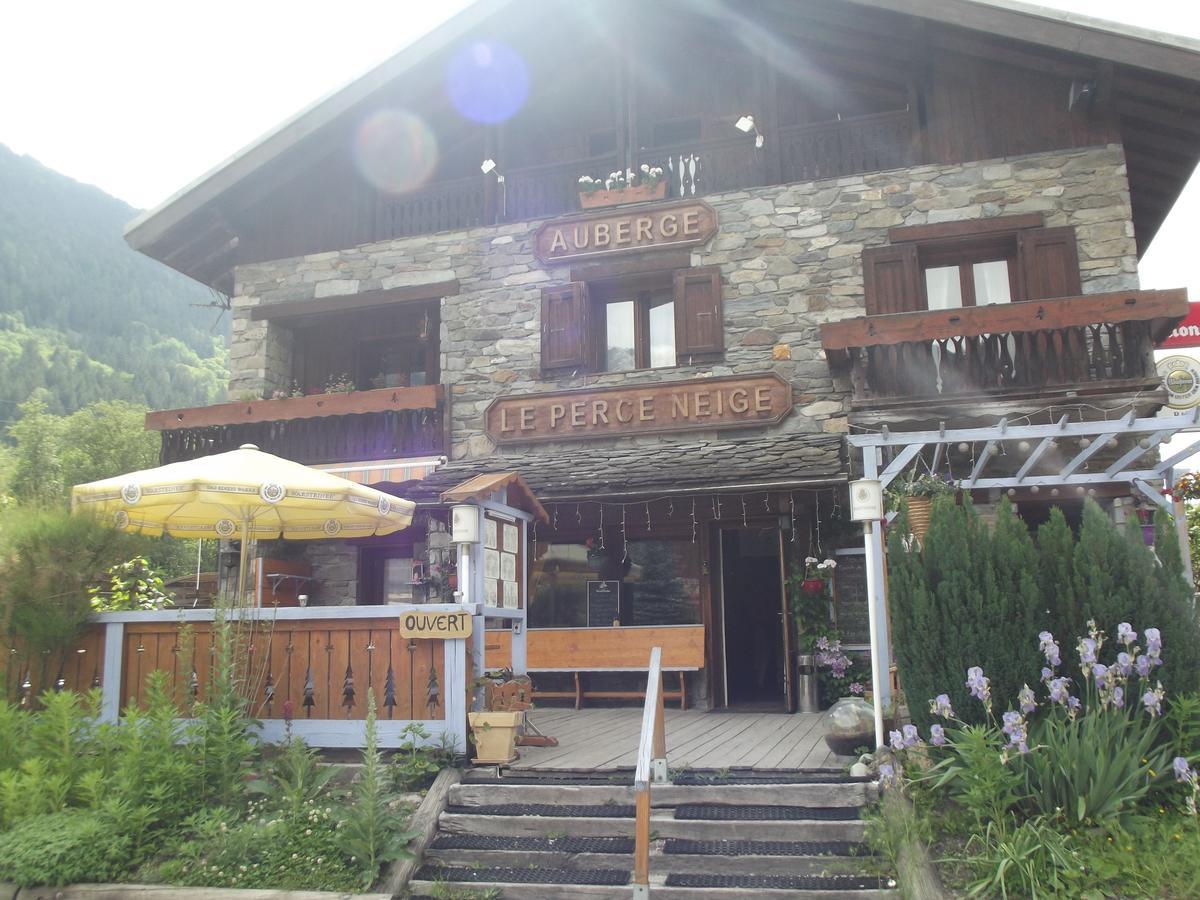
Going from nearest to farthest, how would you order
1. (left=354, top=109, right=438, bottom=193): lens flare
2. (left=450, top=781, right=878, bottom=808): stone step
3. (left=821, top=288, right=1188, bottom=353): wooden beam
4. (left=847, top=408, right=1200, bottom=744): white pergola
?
(left=450, top=781, right=878, bottom=808): stone step
(left=847, top=408, right=1200, bottom=744): white pergola
(left=821, top=288, right=1188, bottom=353): wooden beam
(left=354, top=109, right=438, bottom=193): lens flare

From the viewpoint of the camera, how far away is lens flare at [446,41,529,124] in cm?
1354

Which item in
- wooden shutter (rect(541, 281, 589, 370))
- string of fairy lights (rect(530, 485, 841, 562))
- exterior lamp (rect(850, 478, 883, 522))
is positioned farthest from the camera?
wooden shutter (rect(541, 281, 589, 370))

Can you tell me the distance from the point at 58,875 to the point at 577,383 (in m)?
7.74

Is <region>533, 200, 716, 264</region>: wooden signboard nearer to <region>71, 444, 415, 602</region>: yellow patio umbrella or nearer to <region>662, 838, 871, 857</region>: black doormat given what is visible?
<region>71, 444, 415, 602</region>: yellow patio umbrella

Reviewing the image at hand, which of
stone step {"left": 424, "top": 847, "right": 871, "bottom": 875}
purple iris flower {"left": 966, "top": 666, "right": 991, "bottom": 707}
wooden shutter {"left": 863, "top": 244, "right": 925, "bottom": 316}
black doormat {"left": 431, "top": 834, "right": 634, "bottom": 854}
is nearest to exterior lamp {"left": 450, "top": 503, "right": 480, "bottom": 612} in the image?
black doormat {"left": 431, "top": 834, "right": 634, "bottom": 854}

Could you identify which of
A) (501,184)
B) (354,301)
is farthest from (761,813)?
(354,301)

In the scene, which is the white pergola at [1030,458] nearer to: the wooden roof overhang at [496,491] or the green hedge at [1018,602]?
the green hedge at [1018,602]

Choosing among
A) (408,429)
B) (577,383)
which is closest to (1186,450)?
(577,383)

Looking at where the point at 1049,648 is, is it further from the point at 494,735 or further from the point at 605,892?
the point at 494,735

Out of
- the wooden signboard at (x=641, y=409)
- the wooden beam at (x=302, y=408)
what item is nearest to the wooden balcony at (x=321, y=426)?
the wooden beam at (x=302, y=408)

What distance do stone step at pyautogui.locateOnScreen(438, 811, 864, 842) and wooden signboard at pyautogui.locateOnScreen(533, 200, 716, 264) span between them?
7541 mm

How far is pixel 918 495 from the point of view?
9234mm

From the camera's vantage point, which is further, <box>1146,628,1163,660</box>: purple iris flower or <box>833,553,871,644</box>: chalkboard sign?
<box>833,553,871,644</box>: chalkboard sign

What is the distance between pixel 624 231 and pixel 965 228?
12.7 ft
